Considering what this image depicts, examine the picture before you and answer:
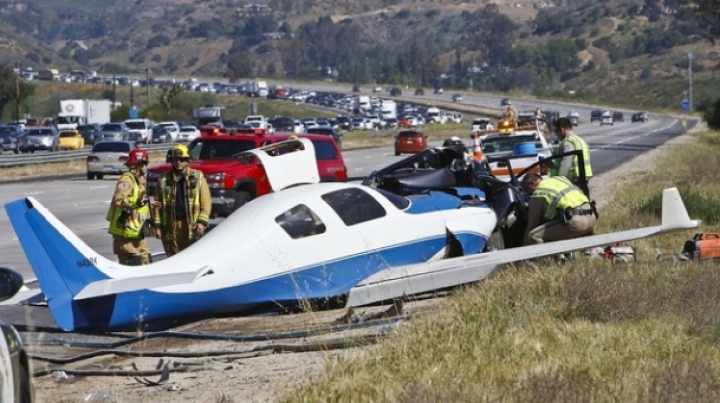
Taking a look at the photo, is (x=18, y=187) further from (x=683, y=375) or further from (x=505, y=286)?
(x=683, y=375)

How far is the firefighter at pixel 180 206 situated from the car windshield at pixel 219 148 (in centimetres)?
1019

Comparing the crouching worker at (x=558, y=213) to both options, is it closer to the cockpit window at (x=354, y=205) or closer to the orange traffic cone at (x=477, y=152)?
the cockpit window at (x=354, y=205)

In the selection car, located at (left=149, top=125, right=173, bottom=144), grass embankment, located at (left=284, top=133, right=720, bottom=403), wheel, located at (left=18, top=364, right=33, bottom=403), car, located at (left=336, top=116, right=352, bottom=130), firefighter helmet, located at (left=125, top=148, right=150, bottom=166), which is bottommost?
car, located at (left=336, top=116, right=352, bottom=130)

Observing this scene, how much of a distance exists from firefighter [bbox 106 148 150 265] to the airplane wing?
9.42 ft

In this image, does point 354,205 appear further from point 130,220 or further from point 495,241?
point 130,220

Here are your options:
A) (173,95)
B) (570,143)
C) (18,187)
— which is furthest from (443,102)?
(570,143)

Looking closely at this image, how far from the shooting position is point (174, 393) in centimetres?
960

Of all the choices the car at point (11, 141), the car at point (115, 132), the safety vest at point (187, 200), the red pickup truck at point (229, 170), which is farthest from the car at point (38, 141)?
the safety vest at point (187, 200)

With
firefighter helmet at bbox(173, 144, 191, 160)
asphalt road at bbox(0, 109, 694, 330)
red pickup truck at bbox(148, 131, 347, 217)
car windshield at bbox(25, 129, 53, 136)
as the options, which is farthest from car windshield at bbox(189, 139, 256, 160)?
car windshield at bbox(25, 129, 53, 136)

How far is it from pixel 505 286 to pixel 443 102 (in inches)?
6047

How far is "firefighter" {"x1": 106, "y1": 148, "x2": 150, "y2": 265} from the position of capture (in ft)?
48.0

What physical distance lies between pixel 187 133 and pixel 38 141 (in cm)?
1350

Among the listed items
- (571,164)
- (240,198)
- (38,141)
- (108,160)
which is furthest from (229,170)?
(38,141)

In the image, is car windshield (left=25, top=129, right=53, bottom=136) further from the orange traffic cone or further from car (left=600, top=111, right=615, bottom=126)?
car (left=600, top=111, right=615, bottom=126)
